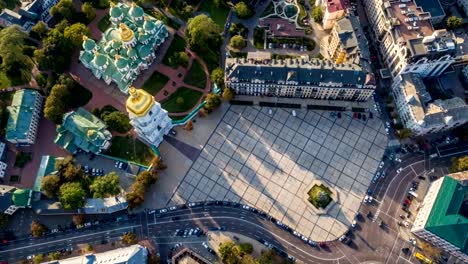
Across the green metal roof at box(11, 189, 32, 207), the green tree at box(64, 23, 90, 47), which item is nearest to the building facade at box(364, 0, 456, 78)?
the green tree at box(64, 23, 90, 47)

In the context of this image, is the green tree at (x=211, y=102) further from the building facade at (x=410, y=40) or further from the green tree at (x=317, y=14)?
the building facade at (x=410, y=40)

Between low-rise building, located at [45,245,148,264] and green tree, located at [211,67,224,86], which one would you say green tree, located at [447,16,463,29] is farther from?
low-rise building, located at [45,245,148,264]

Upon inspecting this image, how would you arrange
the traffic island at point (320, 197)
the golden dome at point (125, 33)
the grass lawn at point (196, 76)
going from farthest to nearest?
the grass lawn at point (196, 76) < the golden dome at point (125, 33) < the traffic island at point (320, 197)

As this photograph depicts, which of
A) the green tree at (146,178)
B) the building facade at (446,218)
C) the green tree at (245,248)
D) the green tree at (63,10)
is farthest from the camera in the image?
the green tree at (63,10)

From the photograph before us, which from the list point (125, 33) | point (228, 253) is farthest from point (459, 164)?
point (125, 33)

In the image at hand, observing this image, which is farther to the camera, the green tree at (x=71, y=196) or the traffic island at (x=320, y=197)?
the traffic island at (x=320, y=197)

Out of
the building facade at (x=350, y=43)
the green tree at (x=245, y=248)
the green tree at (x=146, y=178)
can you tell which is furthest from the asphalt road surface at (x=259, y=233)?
the building facade at (x=350, y=43)

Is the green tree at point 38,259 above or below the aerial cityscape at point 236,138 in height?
below

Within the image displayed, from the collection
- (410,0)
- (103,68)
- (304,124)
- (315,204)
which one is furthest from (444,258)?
(103,68)
